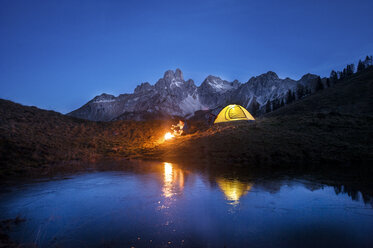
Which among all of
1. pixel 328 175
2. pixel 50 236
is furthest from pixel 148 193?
pixel 328 175

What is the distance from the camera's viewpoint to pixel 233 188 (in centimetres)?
786

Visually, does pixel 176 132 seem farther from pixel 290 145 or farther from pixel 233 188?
pixel 233 188

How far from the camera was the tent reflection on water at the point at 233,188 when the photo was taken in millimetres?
6801

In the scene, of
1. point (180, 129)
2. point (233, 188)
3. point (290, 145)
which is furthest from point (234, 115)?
point (233, 188)

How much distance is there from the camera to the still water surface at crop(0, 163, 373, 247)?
13.6ft

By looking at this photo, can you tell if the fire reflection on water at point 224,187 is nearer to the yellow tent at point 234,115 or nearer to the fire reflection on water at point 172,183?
the fire reflection on water at point 172,183

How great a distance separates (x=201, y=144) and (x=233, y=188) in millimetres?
10164

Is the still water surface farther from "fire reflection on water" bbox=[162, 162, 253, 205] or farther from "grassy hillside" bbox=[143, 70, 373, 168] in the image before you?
"grassy hillside" bbox=[143, 70, 373, 168]

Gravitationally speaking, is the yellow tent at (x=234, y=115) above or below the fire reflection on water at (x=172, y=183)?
above

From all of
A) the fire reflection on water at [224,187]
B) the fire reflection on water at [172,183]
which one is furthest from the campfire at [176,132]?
the fire reflection on water at [224,187]

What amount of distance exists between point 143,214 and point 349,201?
6380 millimetres

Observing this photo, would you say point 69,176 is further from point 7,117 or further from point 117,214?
point 7,117

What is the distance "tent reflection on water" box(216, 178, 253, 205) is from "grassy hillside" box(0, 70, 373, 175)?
15.6ft

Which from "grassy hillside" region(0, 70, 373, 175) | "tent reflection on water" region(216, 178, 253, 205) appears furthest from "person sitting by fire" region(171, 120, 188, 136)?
"tent reflection on water" region(216, 178, 253, 205)
